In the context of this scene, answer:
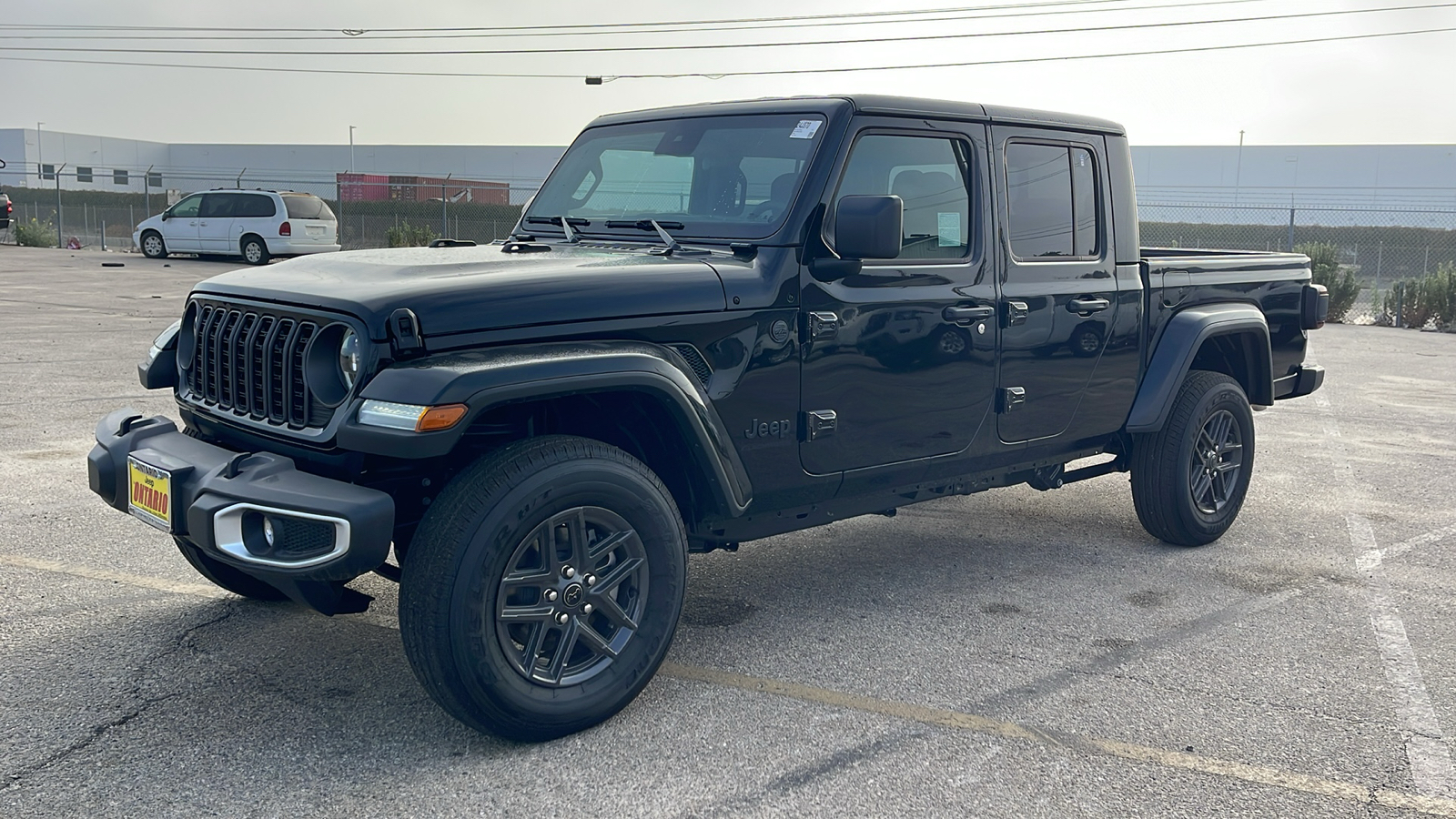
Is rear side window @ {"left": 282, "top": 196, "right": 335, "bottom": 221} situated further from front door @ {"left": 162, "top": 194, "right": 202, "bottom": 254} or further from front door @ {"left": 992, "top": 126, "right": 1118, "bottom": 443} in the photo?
front door @ {"left": 992, "top": 126, "right": 1118, "bottom": 443}

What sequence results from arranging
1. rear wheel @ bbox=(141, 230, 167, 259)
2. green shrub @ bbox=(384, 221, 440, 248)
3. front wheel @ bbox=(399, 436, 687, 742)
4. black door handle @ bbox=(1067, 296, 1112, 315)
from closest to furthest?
front wheel @ bbox=(399, 436, 687, 742)
black door handle @ bbox=(1067, 296, 1112, 315)
green shrub @ bbox=(384, 221, 440, 248)
rear wheel @ bbox=(141, 230, 167, 259)

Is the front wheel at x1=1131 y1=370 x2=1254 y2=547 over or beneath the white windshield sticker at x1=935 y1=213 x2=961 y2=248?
beneath

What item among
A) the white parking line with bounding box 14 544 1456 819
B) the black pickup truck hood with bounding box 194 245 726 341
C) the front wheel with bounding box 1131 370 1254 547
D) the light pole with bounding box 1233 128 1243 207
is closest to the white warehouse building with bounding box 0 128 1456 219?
the light pole with bounding box 1233 128 1243 207

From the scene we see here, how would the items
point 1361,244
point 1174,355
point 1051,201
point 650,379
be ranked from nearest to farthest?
point 650,379 < point 1051,201 < point 1174,355 < point 1361,244

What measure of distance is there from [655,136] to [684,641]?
1987mm

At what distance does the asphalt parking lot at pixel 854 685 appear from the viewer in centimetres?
321

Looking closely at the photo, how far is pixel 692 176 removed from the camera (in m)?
4.48

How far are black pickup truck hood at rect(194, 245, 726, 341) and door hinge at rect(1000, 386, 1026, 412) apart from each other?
1.48 meters

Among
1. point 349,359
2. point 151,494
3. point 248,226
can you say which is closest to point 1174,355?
point 349,359

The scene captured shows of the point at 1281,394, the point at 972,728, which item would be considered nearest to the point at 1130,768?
the point at 972,728

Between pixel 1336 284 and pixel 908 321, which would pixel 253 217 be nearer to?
pixel 1336 284

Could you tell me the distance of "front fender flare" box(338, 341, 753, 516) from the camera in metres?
3.12

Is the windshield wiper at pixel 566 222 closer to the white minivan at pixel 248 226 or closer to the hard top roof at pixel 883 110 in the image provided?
the hard top roof at pixel 883 110

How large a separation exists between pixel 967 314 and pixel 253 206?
23934mm
